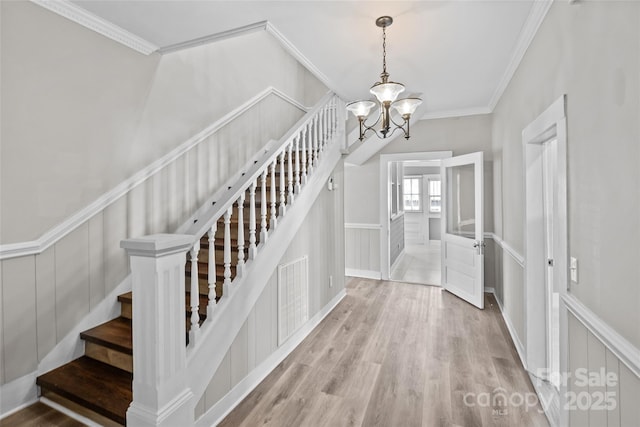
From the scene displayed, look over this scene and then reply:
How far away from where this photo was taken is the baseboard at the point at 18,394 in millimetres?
1837

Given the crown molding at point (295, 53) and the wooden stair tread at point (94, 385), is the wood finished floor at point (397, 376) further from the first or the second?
the crown molding at point (295, 53)

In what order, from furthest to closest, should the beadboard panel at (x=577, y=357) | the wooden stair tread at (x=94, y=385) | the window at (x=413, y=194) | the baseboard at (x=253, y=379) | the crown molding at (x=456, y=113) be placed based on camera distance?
the window at (x=413, y=194)
the crown molding at (x=456, y=113)
the baseboard at (x=253, y=379)
the wooden stair tread at (x=94, y=385)
the beadboard panel at (x=577, y=357)

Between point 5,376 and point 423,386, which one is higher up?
point 5,376

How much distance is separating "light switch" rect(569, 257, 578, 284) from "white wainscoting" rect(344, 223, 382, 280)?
12.1 ft

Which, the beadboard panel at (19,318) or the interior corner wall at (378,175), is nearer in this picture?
the beadboard panel at (19,318)

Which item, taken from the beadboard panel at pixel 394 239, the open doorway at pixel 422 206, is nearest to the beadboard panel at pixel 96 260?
the beadboard panel at pixel 394 239

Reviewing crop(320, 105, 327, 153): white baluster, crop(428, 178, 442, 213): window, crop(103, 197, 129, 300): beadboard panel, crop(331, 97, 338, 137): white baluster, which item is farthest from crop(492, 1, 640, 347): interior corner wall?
crop(428, 178, 442, 213): window

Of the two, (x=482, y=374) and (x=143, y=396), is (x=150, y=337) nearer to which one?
(x=143, y=396)

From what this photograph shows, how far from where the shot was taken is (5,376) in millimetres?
1844

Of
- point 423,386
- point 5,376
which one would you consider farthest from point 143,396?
point 423,386

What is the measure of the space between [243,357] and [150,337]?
873 millimetres

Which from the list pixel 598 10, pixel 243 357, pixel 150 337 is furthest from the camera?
pixel 243 357

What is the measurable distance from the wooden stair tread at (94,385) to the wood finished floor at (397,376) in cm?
64

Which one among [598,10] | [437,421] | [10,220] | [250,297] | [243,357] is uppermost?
[598,10]
